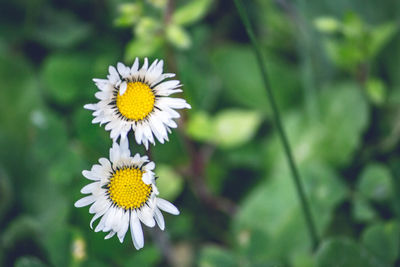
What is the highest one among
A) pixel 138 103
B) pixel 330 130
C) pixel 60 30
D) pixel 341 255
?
pixel 60 30

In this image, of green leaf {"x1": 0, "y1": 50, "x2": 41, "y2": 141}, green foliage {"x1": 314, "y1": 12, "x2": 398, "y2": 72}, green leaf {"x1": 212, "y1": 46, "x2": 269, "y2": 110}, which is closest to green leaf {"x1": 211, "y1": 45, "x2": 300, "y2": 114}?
green leaf {"x1": 212, "y1": 46, "x2": 269, "y2": 110}

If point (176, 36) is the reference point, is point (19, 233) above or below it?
below

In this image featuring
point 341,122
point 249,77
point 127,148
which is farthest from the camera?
point 249,77

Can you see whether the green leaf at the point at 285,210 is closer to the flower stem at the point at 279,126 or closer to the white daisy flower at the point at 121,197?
the flower stem at the point at 279,126

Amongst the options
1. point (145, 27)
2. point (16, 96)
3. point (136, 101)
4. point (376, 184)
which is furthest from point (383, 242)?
point (16, 96)

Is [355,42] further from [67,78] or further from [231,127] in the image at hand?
[67,78]

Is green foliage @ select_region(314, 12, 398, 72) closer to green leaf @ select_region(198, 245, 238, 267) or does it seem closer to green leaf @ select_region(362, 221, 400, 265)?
green leaf @ select_region(362, 221, 400, 265)
